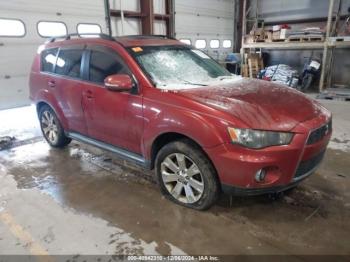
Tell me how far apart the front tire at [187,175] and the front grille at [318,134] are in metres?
0.84

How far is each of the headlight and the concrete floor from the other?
0.78m

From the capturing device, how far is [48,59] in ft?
13.9

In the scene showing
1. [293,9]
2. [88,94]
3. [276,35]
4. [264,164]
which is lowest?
[264,164]

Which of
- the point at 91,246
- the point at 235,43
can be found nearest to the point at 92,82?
the point at 91,246

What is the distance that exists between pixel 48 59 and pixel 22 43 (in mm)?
3054

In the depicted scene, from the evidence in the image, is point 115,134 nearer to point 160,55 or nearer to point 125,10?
point 160,55

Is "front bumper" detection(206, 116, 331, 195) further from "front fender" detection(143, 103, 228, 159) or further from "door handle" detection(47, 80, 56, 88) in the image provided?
"door handle" detection(47, 80, 56, 88)

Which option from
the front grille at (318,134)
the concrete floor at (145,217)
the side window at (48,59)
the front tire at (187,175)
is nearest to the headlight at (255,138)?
the front grille at (318,134)

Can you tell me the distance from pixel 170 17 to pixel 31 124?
6074 millimetres

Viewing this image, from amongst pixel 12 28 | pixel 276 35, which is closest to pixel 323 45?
pixel 276 35

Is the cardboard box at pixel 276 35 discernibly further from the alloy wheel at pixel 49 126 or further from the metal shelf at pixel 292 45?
the alloy wheel at pixel 49 126

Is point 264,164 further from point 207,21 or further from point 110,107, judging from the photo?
point 207,21

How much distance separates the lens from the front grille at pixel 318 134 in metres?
2.39

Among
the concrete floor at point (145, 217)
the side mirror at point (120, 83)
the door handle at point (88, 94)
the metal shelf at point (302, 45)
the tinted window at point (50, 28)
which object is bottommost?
the concrete floor at point (145, 217)
